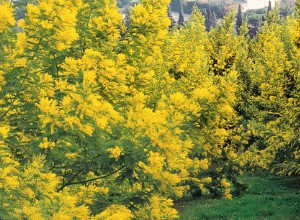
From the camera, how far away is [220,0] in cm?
16762

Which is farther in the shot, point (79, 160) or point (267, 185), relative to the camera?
point (267, 185)

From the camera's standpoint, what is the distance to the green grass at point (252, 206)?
16750mm

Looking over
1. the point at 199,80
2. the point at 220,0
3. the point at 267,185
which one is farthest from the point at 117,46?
the point at 220,0

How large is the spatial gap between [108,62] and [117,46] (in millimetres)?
1334

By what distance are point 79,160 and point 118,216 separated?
5.14ft

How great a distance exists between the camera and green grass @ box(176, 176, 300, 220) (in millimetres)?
16750

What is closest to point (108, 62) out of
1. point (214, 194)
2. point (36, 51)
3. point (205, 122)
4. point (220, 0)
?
point (36, 51)

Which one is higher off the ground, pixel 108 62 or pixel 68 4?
pixel 68 4

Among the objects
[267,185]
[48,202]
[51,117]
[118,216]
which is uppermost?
[51,117]

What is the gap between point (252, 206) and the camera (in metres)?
18.2

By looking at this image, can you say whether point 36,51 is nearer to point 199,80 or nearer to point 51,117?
point 51,117

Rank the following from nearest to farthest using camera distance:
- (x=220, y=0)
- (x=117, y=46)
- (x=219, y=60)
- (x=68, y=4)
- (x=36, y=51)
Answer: (x=36, y=51) < (x=68, y=4) < (x=117, y=46) < (x=219, y=60) < (x=220, y=0)

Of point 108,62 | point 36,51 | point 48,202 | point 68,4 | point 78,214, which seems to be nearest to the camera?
point 48,202

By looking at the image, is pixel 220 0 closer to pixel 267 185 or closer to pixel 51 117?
pixel 267 185
